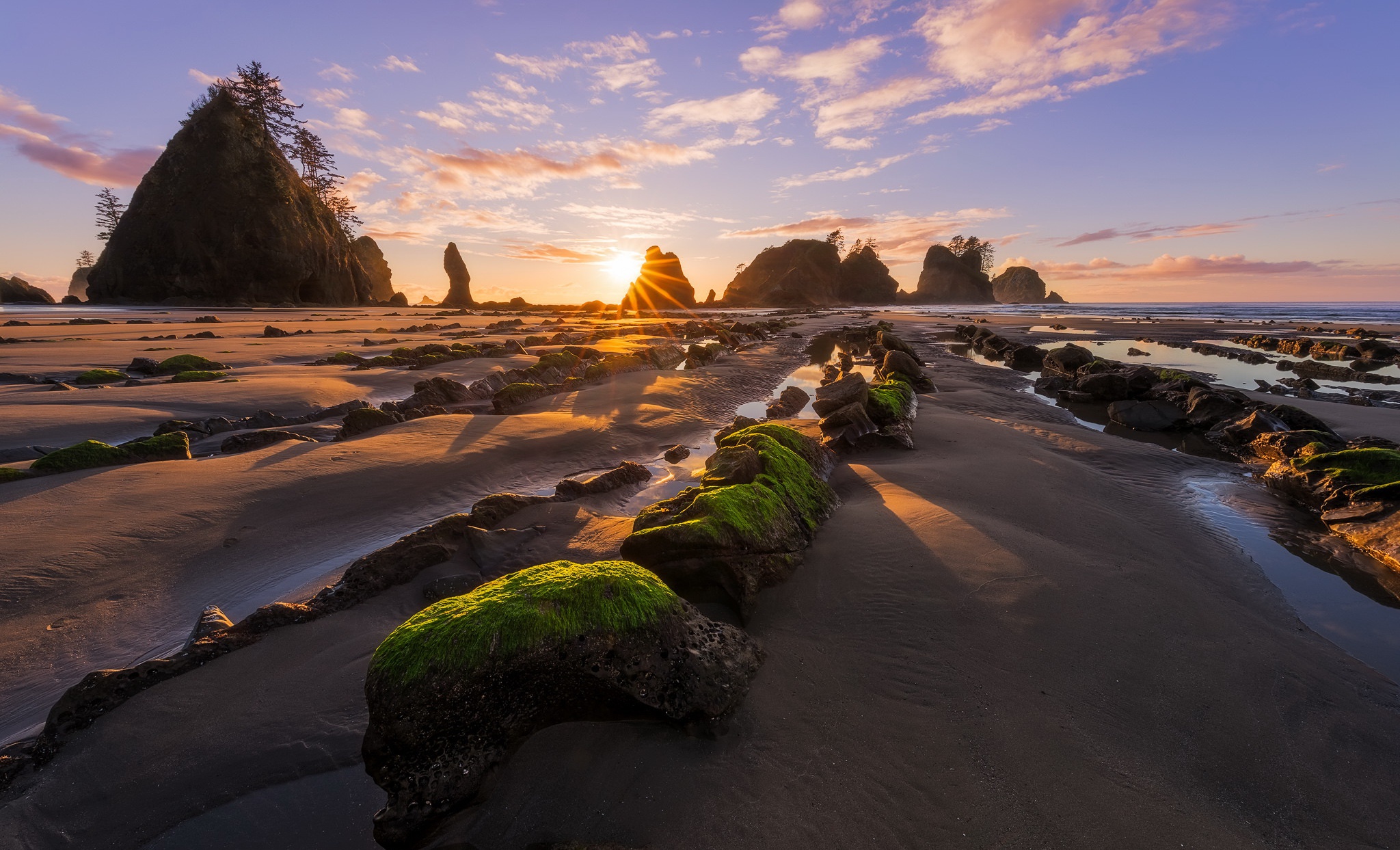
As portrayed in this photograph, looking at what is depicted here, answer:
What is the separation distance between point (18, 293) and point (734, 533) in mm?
86886

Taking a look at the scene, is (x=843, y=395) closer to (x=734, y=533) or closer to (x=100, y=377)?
(x=734, y=533)

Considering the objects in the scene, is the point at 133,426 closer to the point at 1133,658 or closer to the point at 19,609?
the point at 19,609

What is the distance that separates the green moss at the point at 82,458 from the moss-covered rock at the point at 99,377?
9.09 metres

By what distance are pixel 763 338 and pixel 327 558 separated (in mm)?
31527

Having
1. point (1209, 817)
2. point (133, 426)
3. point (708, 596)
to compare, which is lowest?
point (1209, 817)

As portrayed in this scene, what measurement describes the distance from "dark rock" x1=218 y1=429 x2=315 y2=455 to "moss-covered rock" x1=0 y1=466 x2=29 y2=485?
6.28ft

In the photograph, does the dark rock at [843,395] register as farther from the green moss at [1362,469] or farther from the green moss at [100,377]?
the green moss at [100,377]

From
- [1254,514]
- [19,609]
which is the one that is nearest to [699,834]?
[19,609]

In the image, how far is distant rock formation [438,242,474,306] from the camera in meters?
92.5

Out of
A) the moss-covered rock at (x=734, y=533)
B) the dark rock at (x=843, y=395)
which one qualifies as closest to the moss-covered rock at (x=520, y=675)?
the moss-covered rock at (x=734, y=533)

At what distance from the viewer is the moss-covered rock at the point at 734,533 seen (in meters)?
4.46

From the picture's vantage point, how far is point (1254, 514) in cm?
702

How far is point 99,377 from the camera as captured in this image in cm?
1309

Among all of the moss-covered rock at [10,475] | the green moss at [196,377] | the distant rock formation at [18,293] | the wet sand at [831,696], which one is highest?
the distant rock formation at [18,293]
